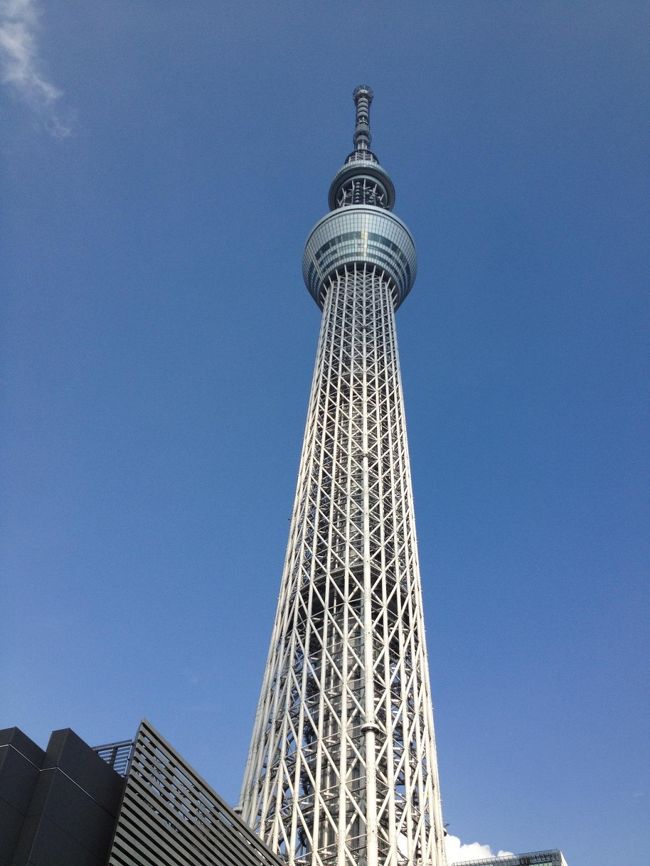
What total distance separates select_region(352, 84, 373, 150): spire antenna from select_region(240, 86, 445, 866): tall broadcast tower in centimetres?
2753

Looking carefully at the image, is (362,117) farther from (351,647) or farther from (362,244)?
(351,647)

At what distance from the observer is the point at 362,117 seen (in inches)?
3903

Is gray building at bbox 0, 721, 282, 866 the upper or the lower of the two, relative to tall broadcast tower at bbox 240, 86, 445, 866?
lower

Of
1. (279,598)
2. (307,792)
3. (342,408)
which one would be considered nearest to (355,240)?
(342,408)

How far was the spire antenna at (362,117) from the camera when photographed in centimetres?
9556

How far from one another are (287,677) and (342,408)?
77.3ft

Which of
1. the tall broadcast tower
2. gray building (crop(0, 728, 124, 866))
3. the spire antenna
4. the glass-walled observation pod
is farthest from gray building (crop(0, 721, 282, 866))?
the spire antenna

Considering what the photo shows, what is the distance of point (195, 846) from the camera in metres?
21.7

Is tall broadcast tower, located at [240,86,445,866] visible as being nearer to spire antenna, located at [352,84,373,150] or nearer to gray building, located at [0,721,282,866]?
gray building, located at [0,721,282,866]

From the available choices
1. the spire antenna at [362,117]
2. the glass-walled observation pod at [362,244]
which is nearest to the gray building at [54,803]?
the glass-walled observation pod at [362,244]

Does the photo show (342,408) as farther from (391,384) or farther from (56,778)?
(56,778)

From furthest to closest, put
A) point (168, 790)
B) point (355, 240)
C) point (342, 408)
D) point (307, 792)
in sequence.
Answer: point (355, 240) < point (342, 408) < point (307, 792) < point (168, 790)

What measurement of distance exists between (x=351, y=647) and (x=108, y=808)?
29.4 metres

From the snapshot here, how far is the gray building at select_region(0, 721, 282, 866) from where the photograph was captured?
1655 cm
